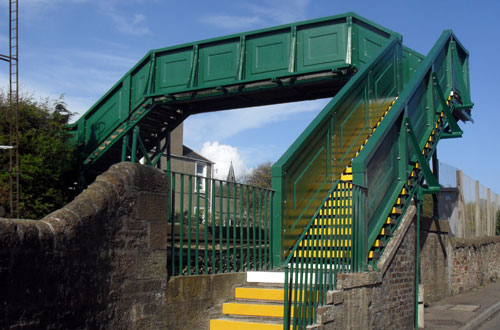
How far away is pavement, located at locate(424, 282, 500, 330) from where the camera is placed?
1159 cm

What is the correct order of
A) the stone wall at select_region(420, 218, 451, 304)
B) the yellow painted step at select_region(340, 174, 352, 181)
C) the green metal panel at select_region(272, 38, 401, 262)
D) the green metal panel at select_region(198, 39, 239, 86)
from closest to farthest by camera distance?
the green metal panel at select_region(272, 38, 401, 262) → the yellow painted step at select_region(340, 174, 352, 181) → the stone wall at select_region(420, 218, 451, 304) → the green metal panel at select_region(198, 39, 239, 86)

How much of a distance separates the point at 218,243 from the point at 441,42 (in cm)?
901

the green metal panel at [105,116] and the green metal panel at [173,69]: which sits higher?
the green metal panel at [173,69]

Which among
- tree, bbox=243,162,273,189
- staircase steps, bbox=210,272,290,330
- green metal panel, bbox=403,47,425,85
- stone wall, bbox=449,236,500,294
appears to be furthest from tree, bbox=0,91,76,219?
tree, bbox=243,162,273,189

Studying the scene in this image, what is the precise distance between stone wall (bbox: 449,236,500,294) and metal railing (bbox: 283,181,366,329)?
8250mm

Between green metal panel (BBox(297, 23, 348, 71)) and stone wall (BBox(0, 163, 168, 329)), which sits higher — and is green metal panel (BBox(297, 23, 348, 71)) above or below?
above

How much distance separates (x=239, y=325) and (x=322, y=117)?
14.5ft

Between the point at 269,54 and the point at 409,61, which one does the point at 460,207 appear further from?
the point at 269,54

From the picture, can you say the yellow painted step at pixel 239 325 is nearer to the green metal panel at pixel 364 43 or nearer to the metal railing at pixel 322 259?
the metal railing at pixel 322 259

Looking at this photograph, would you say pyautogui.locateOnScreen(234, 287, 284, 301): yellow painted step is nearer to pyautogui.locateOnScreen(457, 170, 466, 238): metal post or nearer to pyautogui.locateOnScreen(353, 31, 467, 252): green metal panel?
pyautogui.locateOnScreen(353, 31, 467, 252): green metal panel

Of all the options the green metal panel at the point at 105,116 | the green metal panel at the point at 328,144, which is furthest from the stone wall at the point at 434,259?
the green metal panel at the point at 105,116

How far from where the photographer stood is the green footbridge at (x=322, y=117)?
8531 mm

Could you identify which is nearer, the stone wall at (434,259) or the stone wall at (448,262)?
the stone wall at (434,259)

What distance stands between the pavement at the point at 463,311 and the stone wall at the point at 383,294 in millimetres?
1219
